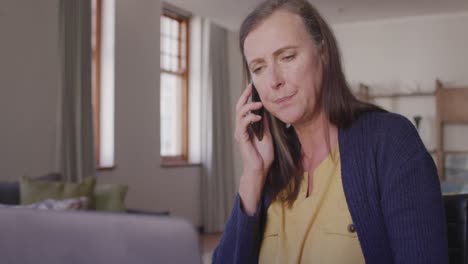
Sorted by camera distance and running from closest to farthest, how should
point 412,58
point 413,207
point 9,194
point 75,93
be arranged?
point 413,207 < point 9,194 < point 75,93 < point 412,58

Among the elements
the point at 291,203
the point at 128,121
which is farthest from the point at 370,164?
the point at 128,121

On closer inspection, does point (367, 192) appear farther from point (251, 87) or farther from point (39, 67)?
point (39, 67)

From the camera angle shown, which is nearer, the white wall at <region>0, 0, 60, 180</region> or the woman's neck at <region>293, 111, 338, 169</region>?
the woman's neck at <region>293, 111, 338, 169</region>

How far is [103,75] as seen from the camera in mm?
5836

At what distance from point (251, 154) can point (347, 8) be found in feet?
19.6

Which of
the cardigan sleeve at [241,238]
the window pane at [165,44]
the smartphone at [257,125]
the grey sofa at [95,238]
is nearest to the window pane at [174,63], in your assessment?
the window pane at [165,44]

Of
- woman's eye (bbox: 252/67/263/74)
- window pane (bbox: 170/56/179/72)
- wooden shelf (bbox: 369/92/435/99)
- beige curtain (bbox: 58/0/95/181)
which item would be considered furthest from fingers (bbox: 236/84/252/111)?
wooden shelf (bbox: 369/92/435/99)

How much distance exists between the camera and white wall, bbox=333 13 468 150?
7160mm

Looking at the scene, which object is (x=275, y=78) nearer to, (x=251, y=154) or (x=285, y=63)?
(x=285, y=63)

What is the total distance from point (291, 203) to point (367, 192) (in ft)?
0.55

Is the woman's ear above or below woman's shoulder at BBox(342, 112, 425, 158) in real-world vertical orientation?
above

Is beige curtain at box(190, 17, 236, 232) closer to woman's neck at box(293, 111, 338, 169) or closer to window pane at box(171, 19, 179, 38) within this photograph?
window pane at box(171, 19, 179, 38)

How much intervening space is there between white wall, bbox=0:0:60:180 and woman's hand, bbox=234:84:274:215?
12.4 ft

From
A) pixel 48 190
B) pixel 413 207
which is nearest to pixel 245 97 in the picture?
pixel 413 207
